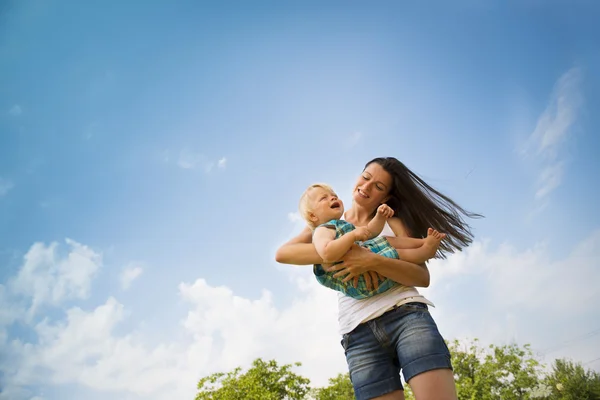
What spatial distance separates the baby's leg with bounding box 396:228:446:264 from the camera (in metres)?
2.88

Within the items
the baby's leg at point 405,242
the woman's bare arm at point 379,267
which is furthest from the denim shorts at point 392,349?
the baby's leg at point 405,242

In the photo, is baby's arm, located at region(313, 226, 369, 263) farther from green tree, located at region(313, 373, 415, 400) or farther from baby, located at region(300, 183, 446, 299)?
green tree, located at region(313, 373, 415, 400)

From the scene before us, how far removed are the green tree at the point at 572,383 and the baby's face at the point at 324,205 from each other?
2864 cm

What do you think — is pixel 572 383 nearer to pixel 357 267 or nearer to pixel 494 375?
pixel 494 375

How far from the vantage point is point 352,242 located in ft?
8.91

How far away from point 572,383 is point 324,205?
107 feet

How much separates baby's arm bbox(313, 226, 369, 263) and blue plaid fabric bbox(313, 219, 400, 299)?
15 cm

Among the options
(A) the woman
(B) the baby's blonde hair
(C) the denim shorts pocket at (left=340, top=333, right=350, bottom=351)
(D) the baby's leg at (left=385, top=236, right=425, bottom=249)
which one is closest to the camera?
(A) the woman

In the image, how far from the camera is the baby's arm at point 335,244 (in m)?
2.68

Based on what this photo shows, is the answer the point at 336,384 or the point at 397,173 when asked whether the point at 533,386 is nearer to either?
the point at 336,384

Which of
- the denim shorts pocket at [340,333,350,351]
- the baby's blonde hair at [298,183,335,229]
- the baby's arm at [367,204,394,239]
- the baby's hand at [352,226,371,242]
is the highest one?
the baby's blonde hair at [298,183,335,229]

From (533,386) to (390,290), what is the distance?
27.5m

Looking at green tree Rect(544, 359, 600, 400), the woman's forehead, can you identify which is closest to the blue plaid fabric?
the woman's forehead

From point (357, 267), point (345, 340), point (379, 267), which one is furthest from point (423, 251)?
point (345, 340)
